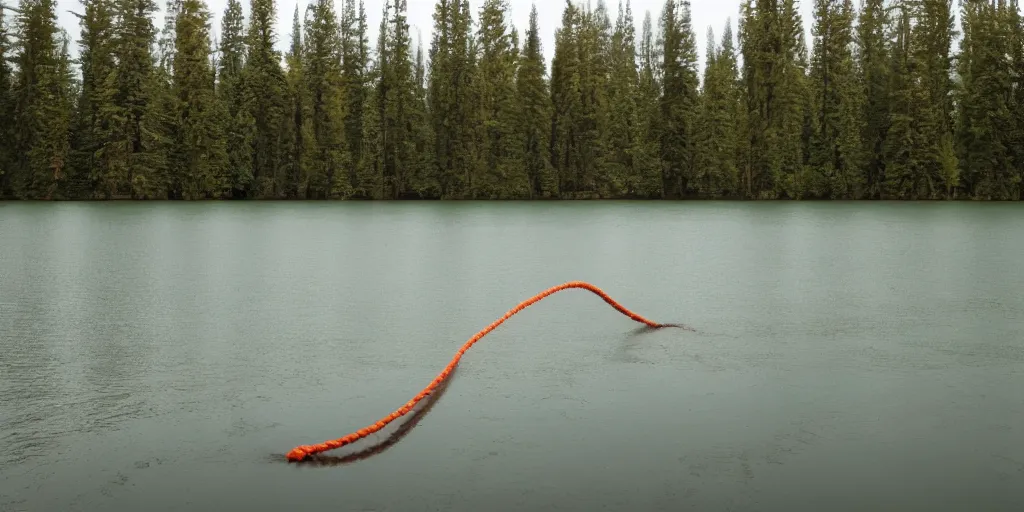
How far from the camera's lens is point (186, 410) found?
5680 millimetres

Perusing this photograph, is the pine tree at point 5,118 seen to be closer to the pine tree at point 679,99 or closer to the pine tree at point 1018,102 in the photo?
the pine tree at point 679,99

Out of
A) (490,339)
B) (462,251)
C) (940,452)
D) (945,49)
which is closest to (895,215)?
(462,251)

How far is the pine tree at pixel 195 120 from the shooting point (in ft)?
163

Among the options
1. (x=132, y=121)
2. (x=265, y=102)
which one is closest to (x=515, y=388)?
(x=132, y=121)

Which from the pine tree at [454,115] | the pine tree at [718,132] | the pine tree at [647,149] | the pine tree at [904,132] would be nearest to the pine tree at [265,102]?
the pine tree at [454,115]

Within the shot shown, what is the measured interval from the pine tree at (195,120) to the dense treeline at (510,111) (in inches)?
4.2

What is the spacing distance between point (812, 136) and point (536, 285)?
136 ft

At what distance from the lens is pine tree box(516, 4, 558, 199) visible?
53719 millimetres

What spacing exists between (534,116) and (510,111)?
142cm

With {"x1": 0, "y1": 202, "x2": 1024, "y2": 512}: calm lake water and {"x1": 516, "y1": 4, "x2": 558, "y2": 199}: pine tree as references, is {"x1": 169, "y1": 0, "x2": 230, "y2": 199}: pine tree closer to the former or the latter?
{"x1": 516, "y1": 4, "x2": 558, "y2": 199}: pine tree

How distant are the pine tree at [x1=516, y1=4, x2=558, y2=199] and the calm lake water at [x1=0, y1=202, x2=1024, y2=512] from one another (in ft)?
131

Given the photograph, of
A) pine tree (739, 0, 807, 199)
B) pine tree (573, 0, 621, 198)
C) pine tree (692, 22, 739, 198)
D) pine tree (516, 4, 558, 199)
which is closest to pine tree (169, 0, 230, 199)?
pine tree (516, 4, 558, 199)

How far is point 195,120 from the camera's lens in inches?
1977

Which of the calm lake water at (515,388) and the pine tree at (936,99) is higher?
the pine tree at (936,99)
